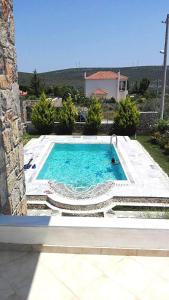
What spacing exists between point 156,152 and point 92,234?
35.4ft

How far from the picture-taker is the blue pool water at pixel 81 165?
9.98 metres

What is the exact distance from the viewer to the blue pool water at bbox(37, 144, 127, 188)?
32.8 ft

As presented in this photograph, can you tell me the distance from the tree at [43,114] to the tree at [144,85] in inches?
831

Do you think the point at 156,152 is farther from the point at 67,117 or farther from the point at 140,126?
the point at 67,117

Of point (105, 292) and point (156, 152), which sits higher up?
point (105, 292)

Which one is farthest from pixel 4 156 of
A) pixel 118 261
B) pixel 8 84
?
pixel 118 261

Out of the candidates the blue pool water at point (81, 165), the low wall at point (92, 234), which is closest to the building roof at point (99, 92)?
the blue pool water at point (81, 165)

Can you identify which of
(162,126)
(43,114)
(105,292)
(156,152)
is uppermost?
(43,114)

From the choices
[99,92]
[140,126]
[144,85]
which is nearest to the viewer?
[140,126]

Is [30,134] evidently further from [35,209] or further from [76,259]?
[76,259]

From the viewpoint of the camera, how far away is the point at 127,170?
Result: 10125 mm

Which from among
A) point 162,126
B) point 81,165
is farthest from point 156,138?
point 81,165

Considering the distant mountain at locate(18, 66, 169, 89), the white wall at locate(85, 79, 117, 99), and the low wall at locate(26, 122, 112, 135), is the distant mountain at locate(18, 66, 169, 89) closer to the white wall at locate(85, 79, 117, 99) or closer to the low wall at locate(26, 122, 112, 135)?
the white wall at locate(85, 79, 117, 99)

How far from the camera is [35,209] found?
24.1ft
